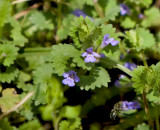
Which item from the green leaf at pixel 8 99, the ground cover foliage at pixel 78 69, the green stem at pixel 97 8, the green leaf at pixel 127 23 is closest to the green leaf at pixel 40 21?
the ground cover foliage at pixel 78 69

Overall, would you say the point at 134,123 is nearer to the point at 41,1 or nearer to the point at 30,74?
the point at 30,74

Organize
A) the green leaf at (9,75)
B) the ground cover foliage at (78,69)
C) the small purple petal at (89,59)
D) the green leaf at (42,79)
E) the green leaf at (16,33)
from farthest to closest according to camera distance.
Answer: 1. the green leaf at (16,33)
2. the green leaf at (9,75)
3. the green leaf at (42,79)
4. the ground cover foliage at (78,69)
5. the small purple petal at (89,59)

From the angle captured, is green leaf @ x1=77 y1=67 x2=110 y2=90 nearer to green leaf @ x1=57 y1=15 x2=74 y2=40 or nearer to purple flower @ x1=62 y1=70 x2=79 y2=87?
purple flower @ x1=62 y1=70 x2=79 y2=87

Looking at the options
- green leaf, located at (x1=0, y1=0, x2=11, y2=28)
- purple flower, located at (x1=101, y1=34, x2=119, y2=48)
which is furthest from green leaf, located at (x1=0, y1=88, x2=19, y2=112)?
purple flower, located at (x1=101, y1=34, x2=119, y2=48)

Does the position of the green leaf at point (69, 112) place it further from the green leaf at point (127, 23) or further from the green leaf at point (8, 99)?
the green leaf at point (127, 23)

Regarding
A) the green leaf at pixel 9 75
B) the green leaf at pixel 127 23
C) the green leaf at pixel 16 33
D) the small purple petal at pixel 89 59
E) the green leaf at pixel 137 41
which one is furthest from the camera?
the green leaf at pixel 127 23

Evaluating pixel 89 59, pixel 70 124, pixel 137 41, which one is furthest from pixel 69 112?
pixel 137 41

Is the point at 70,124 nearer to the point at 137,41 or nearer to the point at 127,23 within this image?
the point at 137,41

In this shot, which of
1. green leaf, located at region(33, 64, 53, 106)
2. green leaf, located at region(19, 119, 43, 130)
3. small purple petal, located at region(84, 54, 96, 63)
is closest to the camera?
small purple petal, located at region(84, 54, 96, 63)
